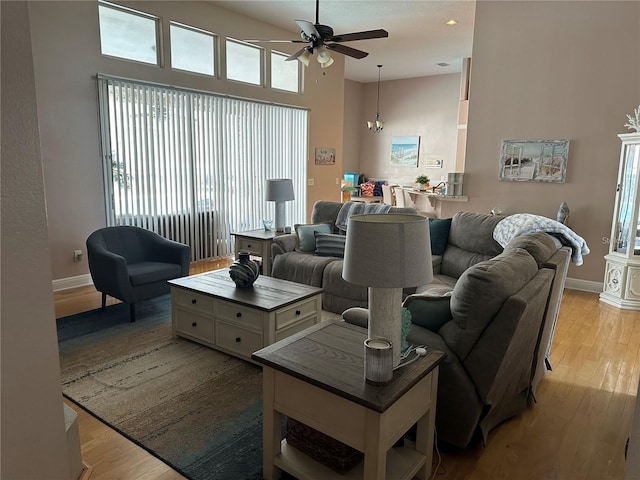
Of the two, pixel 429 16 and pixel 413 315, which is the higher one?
pixel 429 16

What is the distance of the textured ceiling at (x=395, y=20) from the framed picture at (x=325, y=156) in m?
1.96

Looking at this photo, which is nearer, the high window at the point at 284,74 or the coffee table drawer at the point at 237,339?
the coffee table drawer at the point at 237,339

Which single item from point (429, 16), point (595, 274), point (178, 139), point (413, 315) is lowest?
point (595, 274)

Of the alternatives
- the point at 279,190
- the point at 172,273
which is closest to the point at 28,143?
the point at 172,273

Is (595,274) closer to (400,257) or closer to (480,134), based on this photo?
(480,134)

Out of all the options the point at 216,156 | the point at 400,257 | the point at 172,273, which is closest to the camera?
the point at 400,257

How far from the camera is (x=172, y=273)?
4.31m

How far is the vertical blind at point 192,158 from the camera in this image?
5238mm

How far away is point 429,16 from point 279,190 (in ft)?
12.0

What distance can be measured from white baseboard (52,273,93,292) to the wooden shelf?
3890 millimetres

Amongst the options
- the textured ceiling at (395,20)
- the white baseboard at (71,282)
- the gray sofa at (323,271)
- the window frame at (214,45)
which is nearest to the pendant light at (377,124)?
the textured ceiling at (395,20)

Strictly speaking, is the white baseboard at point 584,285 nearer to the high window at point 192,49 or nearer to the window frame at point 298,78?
the window frame at point 298,78

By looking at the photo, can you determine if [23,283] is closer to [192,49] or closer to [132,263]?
[132,263]

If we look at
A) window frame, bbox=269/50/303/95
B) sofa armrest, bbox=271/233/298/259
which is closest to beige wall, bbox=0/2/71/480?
sofa armrest, bbox=271/233/298/259
